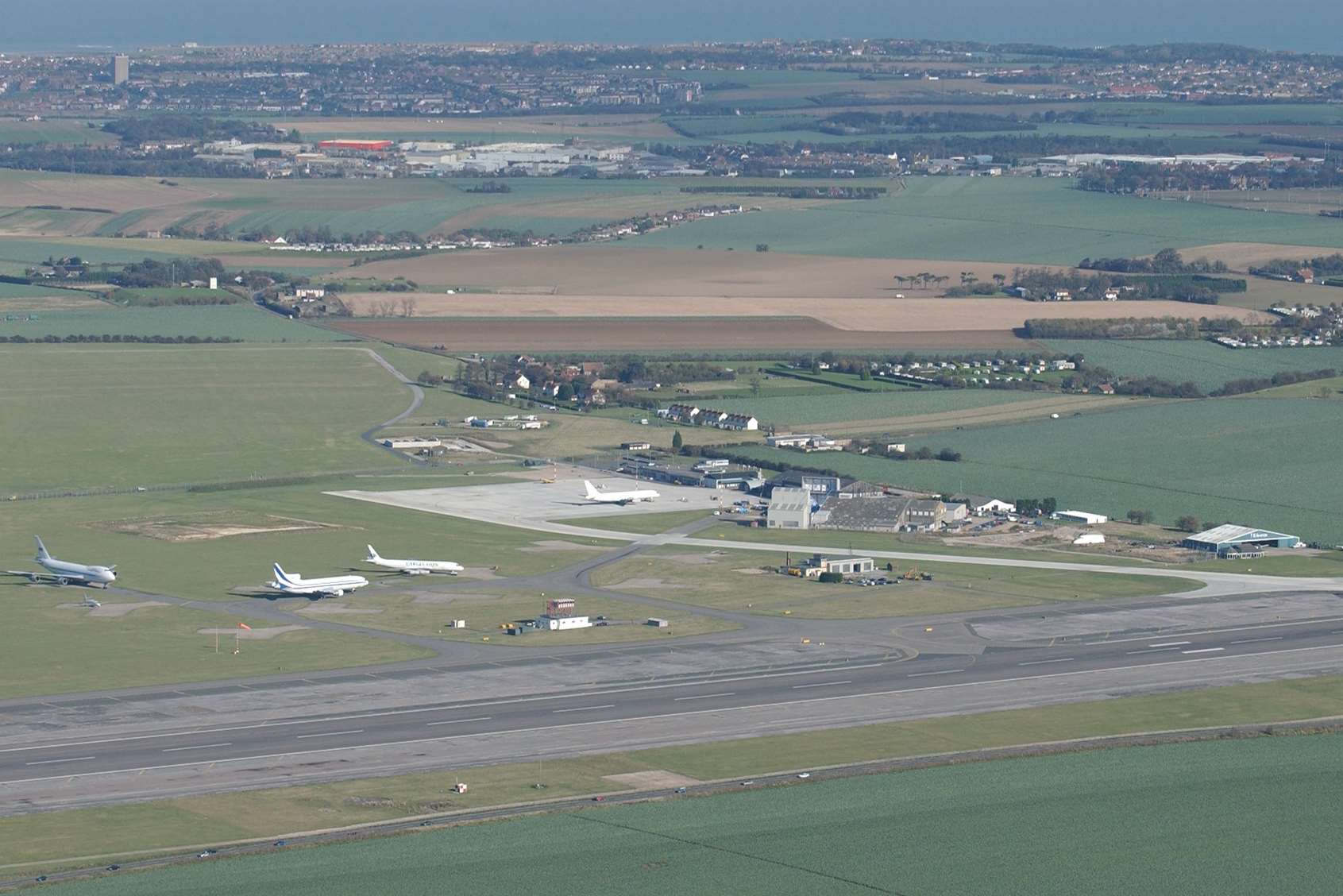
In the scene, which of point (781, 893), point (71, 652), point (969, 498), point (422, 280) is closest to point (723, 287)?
point (422, 280)

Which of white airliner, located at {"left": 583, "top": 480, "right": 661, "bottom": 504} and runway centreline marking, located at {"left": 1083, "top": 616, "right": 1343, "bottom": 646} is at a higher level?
A: runway centreline marking, located at {"left": 1083, "top": 616, "right": 1343, "bottom": 646}

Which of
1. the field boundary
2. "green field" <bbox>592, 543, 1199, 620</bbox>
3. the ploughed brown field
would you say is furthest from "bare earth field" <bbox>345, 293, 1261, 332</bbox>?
the field boundary

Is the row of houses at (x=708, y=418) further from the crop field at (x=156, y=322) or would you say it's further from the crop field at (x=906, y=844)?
the crop field at (x=906, y=844)

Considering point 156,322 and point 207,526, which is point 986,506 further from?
point 156,322

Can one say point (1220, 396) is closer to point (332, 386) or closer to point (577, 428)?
point (577, 428)

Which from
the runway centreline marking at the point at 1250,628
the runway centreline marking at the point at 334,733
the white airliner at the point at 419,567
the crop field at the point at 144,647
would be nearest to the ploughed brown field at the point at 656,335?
the white airliner at the point at 419,567

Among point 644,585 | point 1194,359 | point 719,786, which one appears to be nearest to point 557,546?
point 644,585

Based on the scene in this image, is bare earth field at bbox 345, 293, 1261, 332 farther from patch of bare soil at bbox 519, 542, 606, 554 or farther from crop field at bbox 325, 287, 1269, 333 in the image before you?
patch of bare soil at bbox 519, 542, 606, 554
